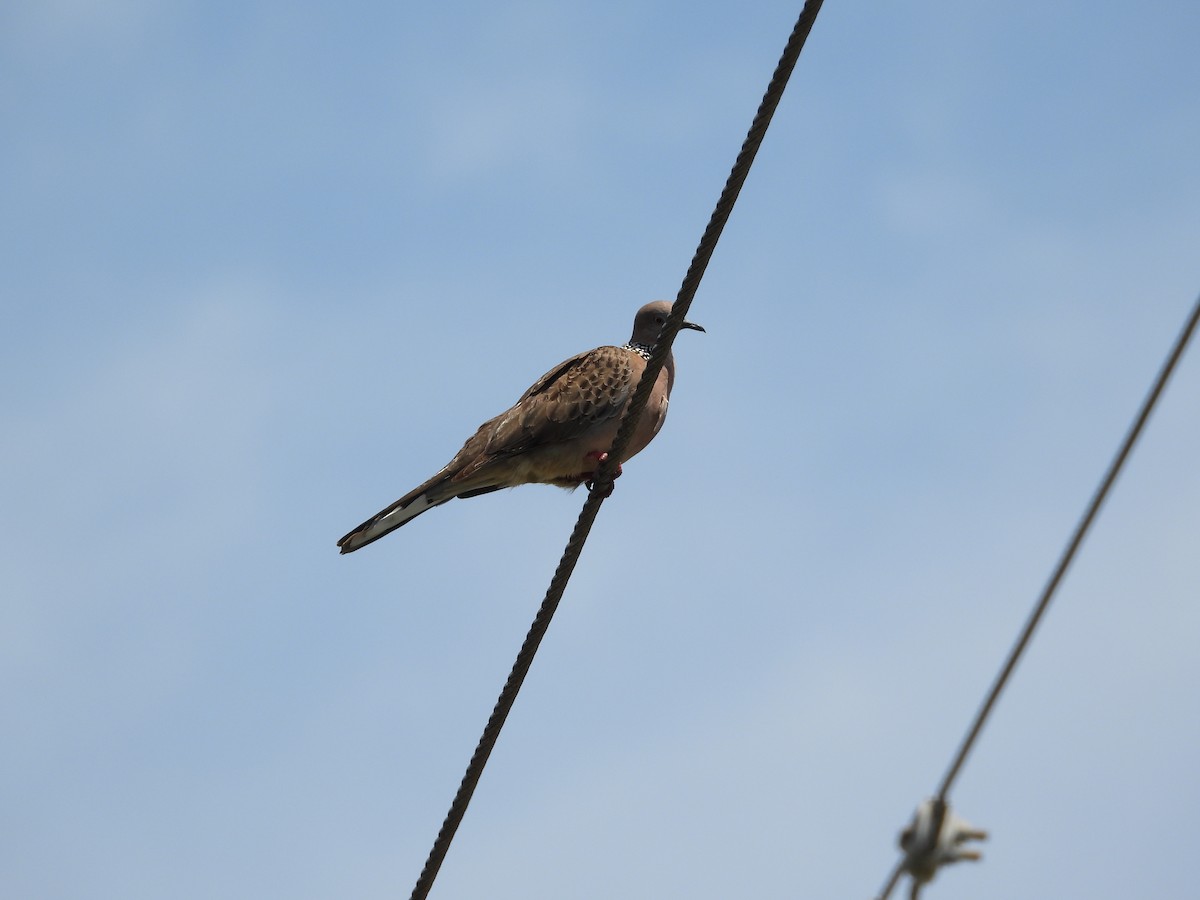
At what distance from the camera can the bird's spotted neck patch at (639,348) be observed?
7013mm

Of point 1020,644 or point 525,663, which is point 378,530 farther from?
point 1020,644

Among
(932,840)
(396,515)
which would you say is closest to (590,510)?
(396,515)

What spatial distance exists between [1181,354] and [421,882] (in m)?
3.05

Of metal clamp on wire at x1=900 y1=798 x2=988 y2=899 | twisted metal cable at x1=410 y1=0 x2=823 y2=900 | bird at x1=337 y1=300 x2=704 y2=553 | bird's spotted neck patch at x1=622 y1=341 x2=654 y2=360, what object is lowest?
metal clamp on wire at x1=900 y1=798 x2=988 y2=899

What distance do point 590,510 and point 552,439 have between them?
192cm

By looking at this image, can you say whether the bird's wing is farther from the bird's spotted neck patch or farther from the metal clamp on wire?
the metal clamp on wire

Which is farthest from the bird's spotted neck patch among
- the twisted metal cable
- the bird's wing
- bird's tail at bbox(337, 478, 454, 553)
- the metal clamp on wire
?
the metal clamp on wire

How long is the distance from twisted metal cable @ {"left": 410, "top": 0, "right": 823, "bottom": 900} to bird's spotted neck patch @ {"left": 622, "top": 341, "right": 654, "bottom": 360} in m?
2.26

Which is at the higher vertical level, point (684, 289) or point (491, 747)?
point (684, 289)

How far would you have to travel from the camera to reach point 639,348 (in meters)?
7.17

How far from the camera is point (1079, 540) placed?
7.14 feet

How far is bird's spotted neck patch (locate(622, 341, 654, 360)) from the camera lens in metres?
7.01

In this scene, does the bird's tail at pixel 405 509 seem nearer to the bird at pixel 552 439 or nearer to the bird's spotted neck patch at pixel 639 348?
the bird at pixel 552 439

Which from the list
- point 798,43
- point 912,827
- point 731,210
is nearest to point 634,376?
point 731,210
